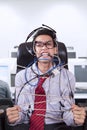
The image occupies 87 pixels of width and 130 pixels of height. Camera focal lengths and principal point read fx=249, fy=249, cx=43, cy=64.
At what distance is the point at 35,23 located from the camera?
668cm

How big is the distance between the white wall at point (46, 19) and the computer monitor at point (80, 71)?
161 inches

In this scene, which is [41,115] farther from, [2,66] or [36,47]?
[2,66]

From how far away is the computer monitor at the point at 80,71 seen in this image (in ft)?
8.31

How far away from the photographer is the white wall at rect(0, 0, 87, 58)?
6566 millimetres

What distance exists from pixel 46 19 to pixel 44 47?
5.19 meters

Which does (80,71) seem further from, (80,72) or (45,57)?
(45,57)

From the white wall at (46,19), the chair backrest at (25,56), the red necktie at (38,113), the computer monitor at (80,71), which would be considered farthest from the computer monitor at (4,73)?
the white wall at (46,19)

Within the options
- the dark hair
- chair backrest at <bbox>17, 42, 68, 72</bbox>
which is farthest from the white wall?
the dark hair

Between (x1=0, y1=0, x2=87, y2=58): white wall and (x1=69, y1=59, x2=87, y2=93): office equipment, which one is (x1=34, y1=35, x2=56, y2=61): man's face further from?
(x1=0, y1=0, x2=87, y2=58): white wall

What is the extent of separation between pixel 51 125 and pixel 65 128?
3.8 inches

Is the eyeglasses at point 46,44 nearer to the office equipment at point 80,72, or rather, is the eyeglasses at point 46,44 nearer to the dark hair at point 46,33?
the dark hair at point 46,33

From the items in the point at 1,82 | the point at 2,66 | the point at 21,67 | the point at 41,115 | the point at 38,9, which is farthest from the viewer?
the point at 38,9

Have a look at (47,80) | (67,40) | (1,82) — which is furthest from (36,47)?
(67,40)

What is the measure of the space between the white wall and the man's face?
16.5 ft
